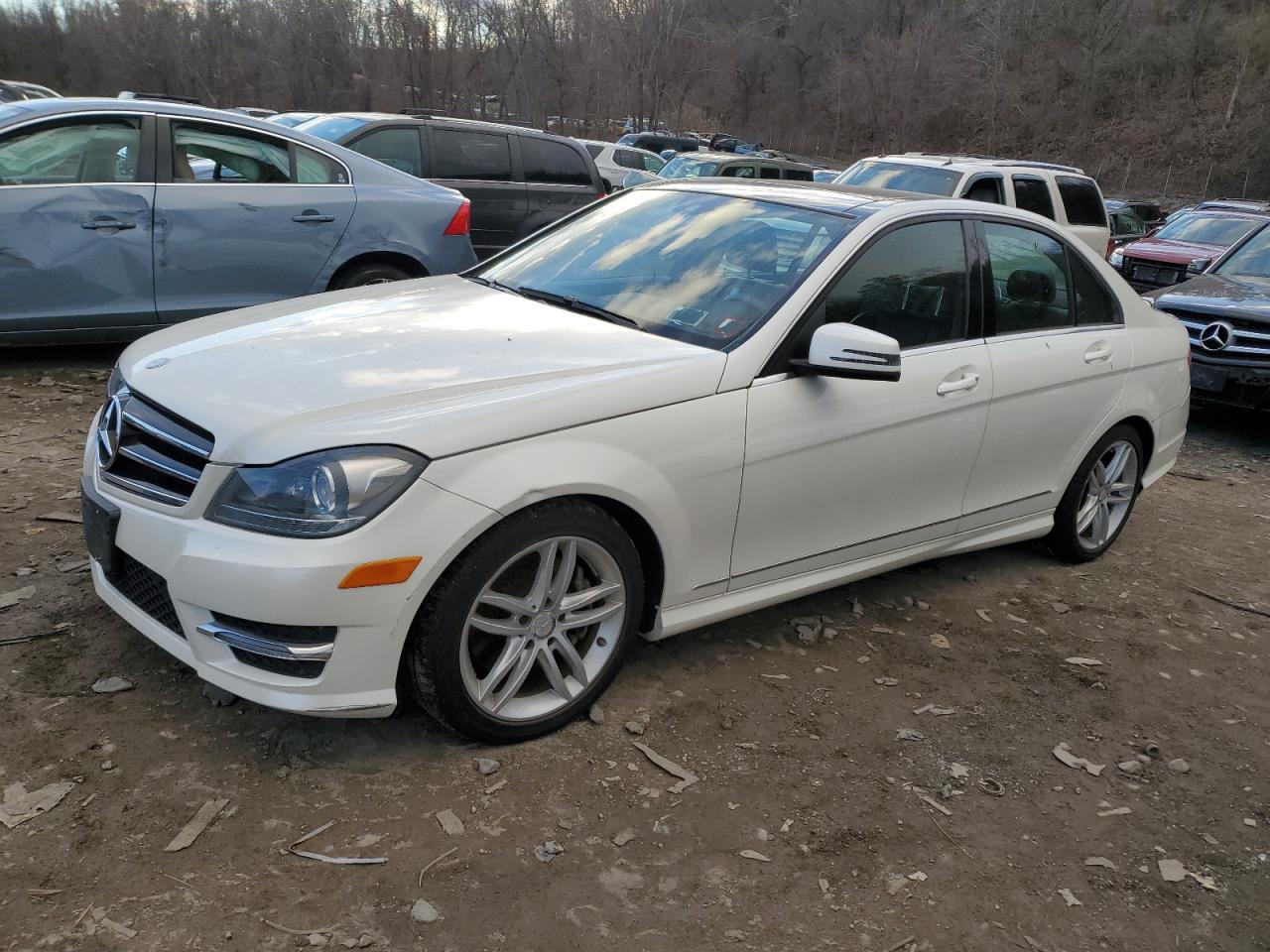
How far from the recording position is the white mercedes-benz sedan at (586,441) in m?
2.68

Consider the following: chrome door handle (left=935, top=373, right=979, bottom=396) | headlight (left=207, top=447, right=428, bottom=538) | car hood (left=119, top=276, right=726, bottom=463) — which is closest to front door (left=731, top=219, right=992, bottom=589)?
chrome door handle (left=935, top=373, right=979, bottom=396)

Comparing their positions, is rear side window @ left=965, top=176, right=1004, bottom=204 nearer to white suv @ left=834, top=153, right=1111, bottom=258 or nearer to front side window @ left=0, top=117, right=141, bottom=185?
white suv @ left=834, top=153, right=1111, bottom=258

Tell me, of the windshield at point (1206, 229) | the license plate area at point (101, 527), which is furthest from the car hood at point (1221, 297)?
the license plate area at point (101, 527)

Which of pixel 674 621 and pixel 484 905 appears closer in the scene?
pixel 484 905

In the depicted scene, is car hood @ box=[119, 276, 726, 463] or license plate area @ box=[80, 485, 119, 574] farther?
license plate area @ box=[80, 485, 119, 574]

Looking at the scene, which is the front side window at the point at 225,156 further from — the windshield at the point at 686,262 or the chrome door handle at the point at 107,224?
the windshield at the point at 686,262

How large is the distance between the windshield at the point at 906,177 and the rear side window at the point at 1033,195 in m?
0.86

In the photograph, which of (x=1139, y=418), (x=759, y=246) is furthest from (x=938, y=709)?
(x=1139, y=418)

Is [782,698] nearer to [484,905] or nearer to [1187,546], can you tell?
[484,905]

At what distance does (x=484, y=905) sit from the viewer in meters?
2.47

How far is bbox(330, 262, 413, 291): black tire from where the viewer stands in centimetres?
698

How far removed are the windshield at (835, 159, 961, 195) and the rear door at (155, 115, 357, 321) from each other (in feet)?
17.5

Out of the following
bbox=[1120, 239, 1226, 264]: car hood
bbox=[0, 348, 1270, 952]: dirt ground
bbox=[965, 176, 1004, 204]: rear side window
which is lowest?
bbox=[0, 348, 1270, 952]: dirt ground

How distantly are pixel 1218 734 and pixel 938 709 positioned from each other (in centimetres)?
103
